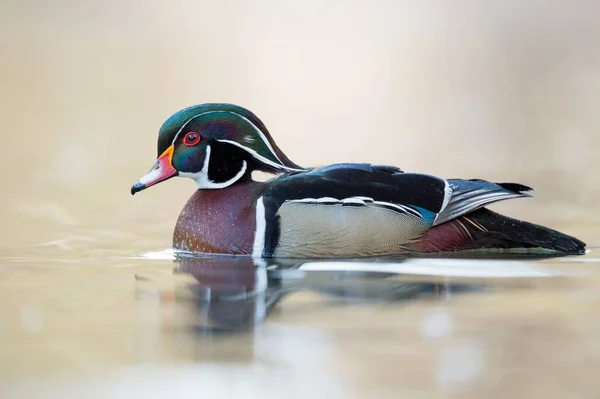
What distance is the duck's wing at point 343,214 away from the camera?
4012 mm

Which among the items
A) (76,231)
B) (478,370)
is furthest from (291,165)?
(478,370)

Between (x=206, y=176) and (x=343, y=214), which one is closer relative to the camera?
(x=343, y=214)

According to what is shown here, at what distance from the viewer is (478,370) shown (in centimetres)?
264

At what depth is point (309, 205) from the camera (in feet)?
13.1

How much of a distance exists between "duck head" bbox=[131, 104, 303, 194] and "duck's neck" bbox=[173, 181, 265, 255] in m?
0.08

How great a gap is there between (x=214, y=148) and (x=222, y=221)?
33 cm

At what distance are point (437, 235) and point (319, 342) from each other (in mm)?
1375

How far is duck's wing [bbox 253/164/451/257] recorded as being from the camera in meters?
4.01

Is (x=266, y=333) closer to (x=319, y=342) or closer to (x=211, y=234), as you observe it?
(x=319, y=342)

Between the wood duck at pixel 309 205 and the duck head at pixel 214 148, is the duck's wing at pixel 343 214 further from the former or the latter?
the duck head at pixel 214 148

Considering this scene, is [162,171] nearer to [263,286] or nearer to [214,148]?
[214,148]

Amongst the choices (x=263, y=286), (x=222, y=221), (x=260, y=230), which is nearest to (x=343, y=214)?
(x=260, y=230)

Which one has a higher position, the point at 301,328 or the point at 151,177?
the point at 151,177

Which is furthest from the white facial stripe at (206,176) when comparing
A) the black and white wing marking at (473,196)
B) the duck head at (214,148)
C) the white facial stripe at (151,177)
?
the black and white wing marking at (473,196)
